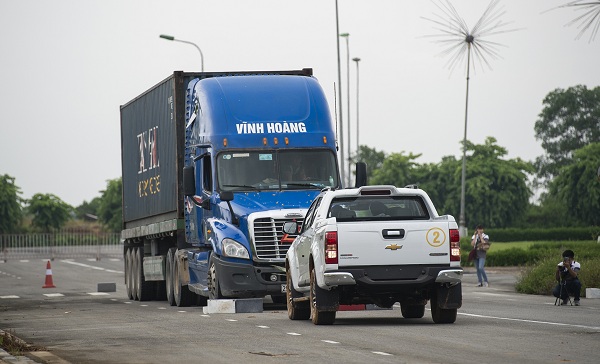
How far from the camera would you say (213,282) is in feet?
82.2

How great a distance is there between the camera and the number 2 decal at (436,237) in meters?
18.8

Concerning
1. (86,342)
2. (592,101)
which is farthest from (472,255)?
(592,101)

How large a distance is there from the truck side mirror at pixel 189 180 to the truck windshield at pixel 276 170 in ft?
2.12

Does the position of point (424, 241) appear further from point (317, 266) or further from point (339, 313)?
point (339, 313)

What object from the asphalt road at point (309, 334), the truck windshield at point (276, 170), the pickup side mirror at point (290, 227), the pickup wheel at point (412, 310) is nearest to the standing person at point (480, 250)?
the asphalt road at point (309, 334)

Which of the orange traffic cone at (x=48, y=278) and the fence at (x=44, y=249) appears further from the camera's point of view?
the fence at (x=44, y=249)

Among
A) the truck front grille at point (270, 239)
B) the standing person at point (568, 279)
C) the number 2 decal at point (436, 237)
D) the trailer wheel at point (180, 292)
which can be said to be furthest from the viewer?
the trailer wheel at point (180, 292)

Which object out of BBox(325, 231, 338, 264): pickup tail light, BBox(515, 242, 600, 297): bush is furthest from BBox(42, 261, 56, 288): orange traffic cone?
BBox(325, 231, 338, 264): pickup tail light

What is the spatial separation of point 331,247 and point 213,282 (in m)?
6.75

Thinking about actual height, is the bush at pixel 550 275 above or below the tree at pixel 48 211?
below

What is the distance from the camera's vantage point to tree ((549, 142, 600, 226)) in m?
107

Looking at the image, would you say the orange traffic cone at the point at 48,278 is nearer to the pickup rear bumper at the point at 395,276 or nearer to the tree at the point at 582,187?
the pickup rear bumper at the point at 395,276

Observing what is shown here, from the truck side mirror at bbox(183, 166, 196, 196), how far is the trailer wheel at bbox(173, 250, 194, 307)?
2.43m

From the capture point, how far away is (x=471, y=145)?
398 feet
